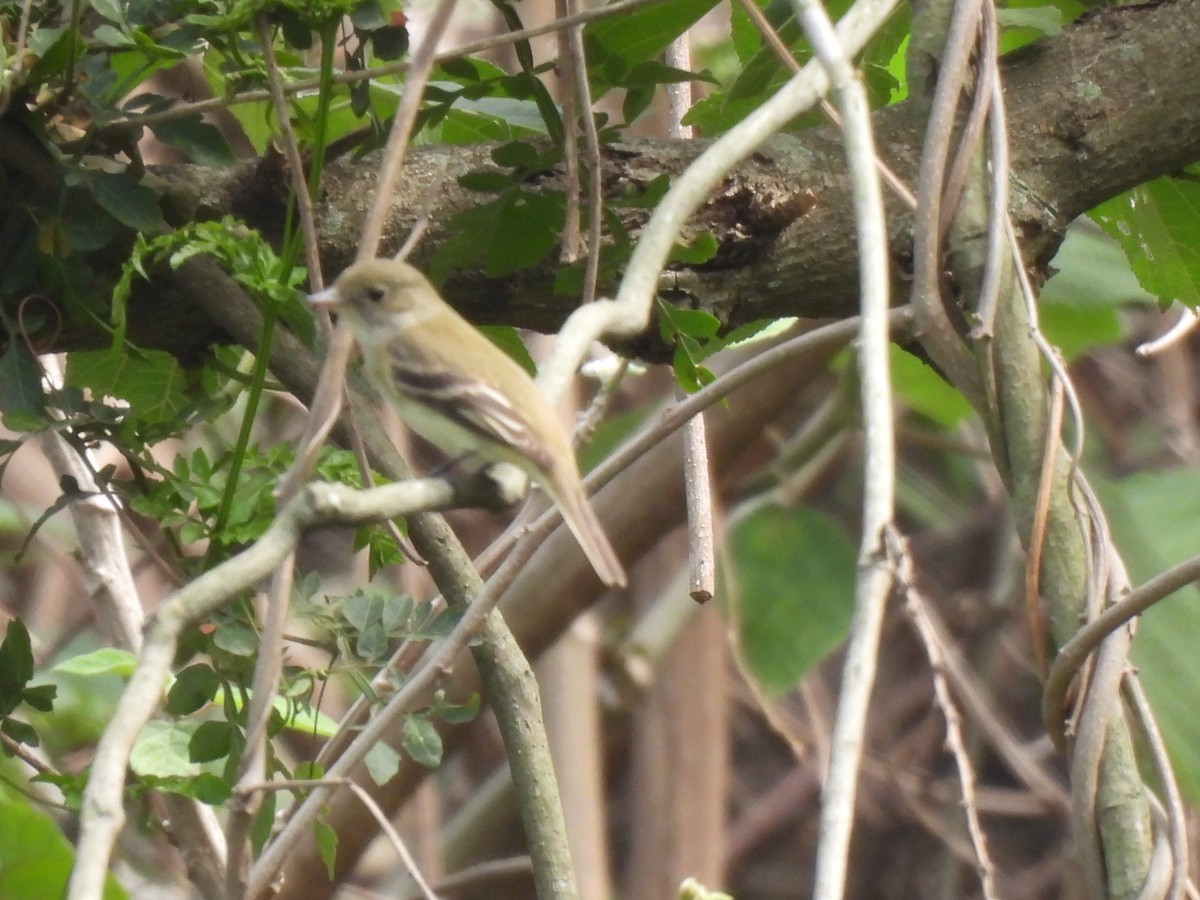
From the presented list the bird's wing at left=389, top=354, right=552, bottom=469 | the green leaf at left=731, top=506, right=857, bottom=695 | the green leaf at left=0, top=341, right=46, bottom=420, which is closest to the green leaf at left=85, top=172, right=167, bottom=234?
the green leaf at left=0, top=341, right=46, bottom=420

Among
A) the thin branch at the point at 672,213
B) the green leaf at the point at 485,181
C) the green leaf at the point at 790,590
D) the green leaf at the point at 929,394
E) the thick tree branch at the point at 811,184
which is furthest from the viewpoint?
the green leaf at the point at 790,590

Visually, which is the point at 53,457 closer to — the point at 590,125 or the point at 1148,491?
the point at 590,125

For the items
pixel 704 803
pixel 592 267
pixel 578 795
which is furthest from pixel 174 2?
pixel 704 803

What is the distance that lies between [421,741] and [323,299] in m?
0.47

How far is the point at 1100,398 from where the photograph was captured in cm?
641

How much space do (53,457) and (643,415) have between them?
8.28 feet

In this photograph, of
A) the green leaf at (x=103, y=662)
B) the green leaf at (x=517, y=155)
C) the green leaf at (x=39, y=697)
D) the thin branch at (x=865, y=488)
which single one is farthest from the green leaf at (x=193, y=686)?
the thin branch at (x=865, y=488)

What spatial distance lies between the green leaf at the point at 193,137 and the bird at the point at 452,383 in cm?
20

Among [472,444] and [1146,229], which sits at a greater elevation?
[1146,229]

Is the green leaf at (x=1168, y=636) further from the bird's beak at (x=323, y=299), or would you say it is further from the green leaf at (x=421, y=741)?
the bird's beak at (x=323, y=299)

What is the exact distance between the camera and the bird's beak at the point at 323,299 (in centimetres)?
150

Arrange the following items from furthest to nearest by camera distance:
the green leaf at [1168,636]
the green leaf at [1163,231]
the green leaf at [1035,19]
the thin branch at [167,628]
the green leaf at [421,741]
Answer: the green leaf at [1168,636] < the green leaf at [1163,231] < the green leaf at [1035,19] < the green leaf at [421,741] < the thin branch at [167,628]

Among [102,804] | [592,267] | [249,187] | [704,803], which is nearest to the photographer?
[102,804]

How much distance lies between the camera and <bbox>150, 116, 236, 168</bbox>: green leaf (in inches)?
64.5
